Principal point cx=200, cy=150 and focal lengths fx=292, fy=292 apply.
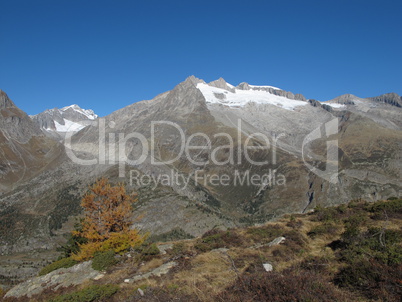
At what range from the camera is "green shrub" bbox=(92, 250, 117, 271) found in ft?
70.5

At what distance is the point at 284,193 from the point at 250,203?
23672mm

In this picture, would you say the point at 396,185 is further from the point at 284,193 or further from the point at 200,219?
the point at 200,219

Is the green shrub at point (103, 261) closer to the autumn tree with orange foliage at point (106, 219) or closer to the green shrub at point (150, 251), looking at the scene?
the green shrub at point (150, 251)

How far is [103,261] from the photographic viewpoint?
21984mm

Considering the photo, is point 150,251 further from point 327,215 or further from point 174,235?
point 174,235

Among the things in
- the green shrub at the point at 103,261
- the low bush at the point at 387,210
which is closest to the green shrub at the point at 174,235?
the green shrub at the point at 103,261

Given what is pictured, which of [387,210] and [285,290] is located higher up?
[387,210]

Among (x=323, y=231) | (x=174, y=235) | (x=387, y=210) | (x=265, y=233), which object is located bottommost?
(x=174, y=235)

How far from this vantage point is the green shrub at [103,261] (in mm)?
21484

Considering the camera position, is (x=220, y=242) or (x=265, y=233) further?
(x=265, y=233)

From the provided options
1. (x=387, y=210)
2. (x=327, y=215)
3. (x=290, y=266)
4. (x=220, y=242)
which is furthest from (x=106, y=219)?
(x=387, y=210)

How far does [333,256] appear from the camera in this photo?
16.0m

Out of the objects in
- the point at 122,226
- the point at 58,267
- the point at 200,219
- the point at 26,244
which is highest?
the point at 122,226

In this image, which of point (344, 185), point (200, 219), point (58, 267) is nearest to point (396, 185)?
point (344, 185)
